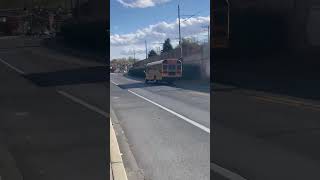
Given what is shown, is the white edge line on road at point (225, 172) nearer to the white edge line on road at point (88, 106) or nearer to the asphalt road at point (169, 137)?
the white edge line on road at point (88, 106)

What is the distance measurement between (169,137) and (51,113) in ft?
22.1

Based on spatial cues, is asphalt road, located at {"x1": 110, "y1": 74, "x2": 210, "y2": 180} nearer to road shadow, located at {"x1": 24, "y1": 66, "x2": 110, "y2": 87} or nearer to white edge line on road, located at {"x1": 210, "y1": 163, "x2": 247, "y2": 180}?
road shadow, located at {"x1": 24, "y1": 66, "x2": 110, "y2": 87}

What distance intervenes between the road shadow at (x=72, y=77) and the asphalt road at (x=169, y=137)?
7.45 feet

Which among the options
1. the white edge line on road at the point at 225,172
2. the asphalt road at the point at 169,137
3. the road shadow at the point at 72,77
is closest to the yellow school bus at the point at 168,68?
the asphalt road at the point at 169,137

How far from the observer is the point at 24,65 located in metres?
3.23

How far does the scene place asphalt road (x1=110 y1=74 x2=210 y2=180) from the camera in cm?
664

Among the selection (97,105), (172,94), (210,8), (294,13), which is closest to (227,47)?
(210,8)

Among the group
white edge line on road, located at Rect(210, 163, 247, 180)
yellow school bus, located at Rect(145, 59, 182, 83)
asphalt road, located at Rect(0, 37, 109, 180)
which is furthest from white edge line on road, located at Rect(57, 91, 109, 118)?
yellow school bus, located at Rect(145, 59, 182, 83)

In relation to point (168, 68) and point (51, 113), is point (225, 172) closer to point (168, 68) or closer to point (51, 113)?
point (51, 113)

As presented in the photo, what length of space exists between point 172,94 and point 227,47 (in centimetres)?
1723

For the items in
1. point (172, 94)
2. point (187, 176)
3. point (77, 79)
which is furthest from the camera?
point (172, 94)

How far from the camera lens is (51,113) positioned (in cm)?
311

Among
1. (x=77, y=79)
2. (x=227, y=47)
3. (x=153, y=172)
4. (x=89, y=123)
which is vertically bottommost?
(x=153, y=172)

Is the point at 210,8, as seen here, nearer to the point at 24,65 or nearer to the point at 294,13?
the point at 294,13
